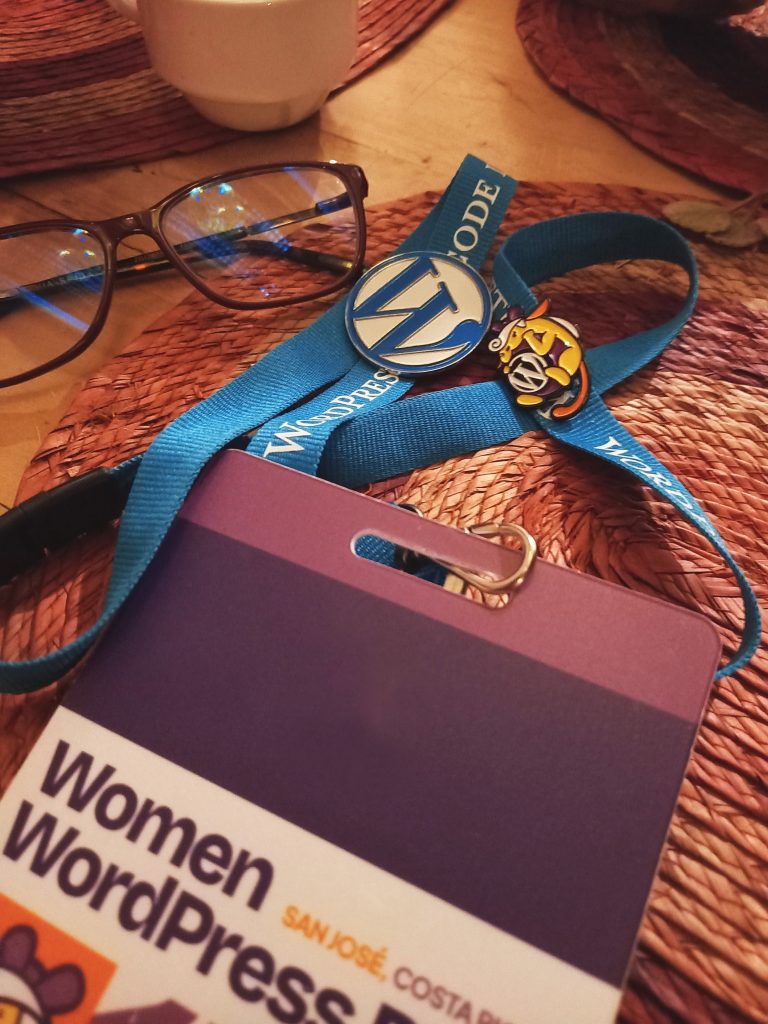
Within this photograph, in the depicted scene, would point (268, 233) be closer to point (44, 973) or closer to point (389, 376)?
point (389, 376)

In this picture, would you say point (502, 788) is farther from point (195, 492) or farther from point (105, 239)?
point (105, 239)

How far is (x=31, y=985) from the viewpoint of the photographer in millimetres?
221

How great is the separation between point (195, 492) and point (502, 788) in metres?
0.15

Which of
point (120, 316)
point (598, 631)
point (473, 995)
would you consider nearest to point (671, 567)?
point (598, 631)

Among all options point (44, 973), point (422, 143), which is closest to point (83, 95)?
point (422, 143)

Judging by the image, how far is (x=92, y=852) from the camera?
0.24m

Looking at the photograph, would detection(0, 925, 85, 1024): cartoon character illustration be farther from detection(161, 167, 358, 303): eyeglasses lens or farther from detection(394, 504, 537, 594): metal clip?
detection(161, 167, 358, 303): eyeglasses lens

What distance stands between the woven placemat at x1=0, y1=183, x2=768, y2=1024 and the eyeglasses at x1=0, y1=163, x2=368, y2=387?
0.02 meters

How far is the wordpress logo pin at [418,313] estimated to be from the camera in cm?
39

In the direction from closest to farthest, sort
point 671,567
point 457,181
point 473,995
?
1. point 473,995
2. point 671,567
3. point 457,181

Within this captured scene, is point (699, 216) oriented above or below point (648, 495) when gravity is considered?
above

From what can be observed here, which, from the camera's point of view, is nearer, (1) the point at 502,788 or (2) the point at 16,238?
(1) the point at 502,788

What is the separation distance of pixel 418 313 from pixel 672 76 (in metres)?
0.26

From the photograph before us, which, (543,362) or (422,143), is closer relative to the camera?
(543,362)
